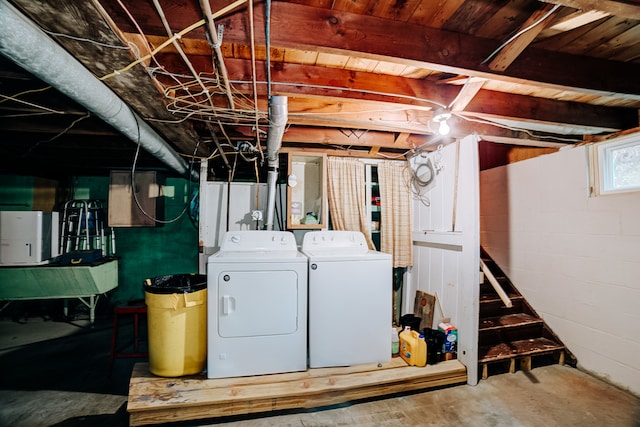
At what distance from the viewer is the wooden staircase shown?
2.69m

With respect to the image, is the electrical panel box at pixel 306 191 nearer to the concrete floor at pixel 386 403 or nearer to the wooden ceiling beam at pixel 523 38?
the concrete floor at pixel 386 403

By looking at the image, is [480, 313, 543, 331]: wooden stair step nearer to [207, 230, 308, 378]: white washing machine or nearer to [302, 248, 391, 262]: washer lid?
[302, 248, 391, 262]: washer lid

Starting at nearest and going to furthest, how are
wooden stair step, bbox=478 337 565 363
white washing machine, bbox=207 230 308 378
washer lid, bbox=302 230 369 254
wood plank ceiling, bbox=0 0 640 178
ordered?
wood plank ceiling, bbox=0 0 640 178
white washing machine, bbox=207 230 308 378
wooden stair step, bbox=478 337 565 363
washer lid, bbox=302 230 369 254

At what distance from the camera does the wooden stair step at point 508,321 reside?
2.92 metres

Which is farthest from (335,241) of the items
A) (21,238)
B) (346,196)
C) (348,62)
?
(21,238)

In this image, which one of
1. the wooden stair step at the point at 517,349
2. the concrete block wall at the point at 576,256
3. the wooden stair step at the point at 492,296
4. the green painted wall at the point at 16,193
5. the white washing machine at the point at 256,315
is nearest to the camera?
the white washing machine at the point at 256,315

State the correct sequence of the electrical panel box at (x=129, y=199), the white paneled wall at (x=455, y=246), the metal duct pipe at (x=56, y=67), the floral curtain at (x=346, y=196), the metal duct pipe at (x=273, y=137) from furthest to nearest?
the electrical panel box at (x=129, y=199) < the floral curtain at (x=346, y=196) < the white paneled wall at (x=455, y=246) < the metal duct pipe at (x=273, y=137) < the metal duct pipe at (x=56, y=67)

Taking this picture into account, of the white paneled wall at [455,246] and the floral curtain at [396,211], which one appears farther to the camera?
the floral curtain at [396,211]

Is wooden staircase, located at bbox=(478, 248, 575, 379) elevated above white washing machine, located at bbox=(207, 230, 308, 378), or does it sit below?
below

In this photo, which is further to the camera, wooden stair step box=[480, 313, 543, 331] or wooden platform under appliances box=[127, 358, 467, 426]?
wooden stair step box=[480, 313, 543, 331]

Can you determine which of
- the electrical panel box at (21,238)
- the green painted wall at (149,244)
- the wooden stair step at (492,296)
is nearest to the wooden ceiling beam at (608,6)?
the wooden stair step at (492,296)

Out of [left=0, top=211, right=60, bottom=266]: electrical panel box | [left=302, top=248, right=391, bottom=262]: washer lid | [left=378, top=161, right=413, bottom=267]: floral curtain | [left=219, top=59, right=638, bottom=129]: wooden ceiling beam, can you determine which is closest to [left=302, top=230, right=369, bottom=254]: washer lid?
[left=302, top=248, right=391, bottom=262]: washer lid

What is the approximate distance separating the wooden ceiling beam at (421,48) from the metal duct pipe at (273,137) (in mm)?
492

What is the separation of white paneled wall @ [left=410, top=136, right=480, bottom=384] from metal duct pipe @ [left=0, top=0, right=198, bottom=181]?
9.13 ft
